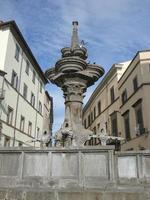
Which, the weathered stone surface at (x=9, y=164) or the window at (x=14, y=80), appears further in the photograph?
the window at (x=14, y=80)

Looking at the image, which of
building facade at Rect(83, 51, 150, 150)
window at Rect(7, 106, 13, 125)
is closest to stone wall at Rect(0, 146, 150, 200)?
building facade at Rect(83, 51, 150, 150)

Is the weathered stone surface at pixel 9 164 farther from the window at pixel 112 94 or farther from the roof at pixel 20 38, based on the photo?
the window at pixel 112 94

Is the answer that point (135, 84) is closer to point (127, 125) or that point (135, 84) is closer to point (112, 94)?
point (127, 125)

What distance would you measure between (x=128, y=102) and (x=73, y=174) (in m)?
19.2

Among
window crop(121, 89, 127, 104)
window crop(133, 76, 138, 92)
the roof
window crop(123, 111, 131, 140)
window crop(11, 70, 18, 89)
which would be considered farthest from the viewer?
window crop(121, 89, 127, 104)

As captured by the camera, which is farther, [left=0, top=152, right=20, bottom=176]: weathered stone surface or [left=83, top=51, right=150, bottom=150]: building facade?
[left=83, top=51, right=150, bottom=150]: building facade

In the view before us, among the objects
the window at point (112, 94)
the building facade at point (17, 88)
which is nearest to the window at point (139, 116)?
the window at point (112, 94)

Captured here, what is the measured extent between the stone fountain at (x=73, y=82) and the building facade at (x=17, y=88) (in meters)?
10.0

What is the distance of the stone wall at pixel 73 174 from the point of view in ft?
21.3

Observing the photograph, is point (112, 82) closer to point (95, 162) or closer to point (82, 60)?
point (82, 60)

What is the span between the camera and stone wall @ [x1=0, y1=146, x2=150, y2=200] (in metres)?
6.50

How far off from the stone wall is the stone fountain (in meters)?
2.07

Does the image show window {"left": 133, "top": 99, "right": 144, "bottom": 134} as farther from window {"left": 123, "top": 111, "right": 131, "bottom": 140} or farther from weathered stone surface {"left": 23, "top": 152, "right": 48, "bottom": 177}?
weathered stone surface {"left": 23, "top": 152, "right": 48, "bottom": 177}

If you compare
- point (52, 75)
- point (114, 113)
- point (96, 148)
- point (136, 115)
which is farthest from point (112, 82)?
Answer: point (96, 148)
